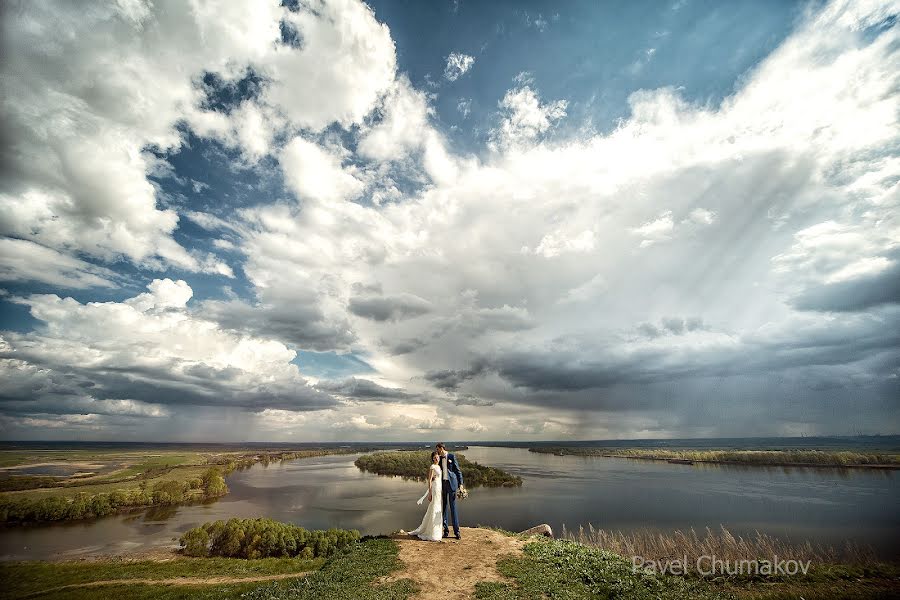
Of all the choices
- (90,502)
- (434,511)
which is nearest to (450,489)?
(434,511)

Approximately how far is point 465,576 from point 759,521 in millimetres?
59885

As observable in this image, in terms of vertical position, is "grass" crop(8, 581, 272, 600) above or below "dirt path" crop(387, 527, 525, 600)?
below

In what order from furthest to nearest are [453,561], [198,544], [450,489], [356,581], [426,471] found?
[426,471], [198,544], [450,489], [453,561], [356,581]

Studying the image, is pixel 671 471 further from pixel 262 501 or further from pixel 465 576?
pixel 465 576

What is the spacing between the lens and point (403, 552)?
15.0 metres

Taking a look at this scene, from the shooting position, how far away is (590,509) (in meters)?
64.2

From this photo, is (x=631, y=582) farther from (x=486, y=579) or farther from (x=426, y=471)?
(x=426, y=471)

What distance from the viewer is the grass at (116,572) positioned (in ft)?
82.8

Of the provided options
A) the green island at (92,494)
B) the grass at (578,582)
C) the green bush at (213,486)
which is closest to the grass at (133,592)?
the grass at (578,582)

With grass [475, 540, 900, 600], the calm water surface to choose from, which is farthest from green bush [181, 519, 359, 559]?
grass [475, 540, 900, 600]

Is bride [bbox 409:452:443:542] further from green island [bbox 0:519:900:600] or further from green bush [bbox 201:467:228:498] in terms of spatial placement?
green bush [bbox 201:467:228:498]

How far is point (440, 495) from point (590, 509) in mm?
60662

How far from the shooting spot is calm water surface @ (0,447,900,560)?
4775 cm

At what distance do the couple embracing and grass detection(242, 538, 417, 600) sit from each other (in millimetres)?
1654
